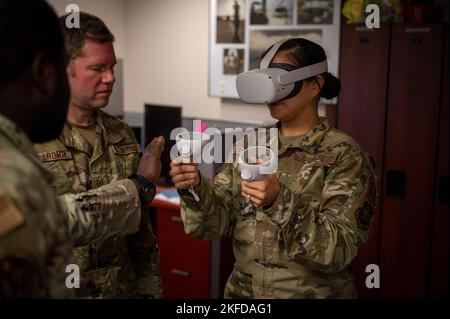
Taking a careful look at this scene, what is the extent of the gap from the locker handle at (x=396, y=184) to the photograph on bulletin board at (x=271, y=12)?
44.5 inches

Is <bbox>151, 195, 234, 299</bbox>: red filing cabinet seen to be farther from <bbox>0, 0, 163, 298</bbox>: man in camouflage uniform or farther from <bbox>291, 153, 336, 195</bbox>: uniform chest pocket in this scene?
<bbox>0, 0, 163, 298</bbox>: man in camouflage uniform

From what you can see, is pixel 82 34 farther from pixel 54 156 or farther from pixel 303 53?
pixel 303 53

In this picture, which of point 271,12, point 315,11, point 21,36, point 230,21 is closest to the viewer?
point 21,36

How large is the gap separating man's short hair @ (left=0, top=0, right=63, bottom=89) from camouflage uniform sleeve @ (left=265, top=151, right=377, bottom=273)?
0.70 metres

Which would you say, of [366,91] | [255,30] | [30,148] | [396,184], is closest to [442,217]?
[396,184]

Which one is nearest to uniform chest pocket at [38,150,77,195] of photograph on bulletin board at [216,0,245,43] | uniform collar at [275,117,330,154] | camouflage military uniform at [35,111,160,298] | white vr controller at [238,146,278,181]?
camouflage military uniform at [35,111,160,298]

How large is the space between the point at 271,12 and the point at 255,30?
0.15m

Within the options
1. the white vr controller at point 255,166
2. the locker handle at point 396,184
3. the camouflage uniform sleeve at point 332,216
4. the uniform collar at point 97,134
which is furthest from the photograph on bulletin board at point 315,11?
the white vr controller at point 255,166

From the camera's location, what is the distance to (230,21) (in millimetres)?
3543

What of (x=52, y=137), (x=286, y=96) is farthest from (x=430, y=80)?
(x=52, y=137)

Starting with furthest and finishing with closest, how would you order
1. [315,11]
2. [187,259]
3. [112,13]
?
[112,13] → [315,11] → [187,259]

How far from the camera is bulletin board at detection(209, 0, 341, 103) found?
3.18 meters

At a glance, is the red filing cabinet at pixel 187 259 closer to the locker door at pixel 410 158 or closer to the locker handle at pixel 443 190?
the locker door at pixel 410 158
